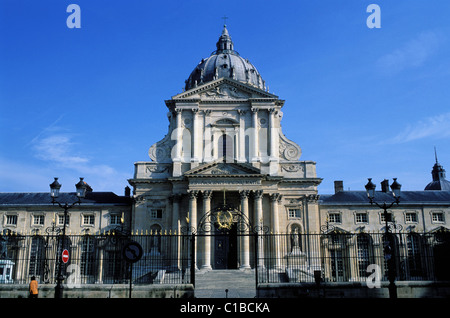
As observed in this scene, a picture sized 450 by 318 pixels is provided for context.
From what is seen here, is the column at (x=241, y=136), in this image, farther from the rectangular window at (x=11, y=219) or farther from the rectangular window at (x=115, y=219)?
the rectangular window at (x=11, y=219)

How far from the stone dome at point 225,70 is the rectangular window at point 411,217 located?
2488 cm

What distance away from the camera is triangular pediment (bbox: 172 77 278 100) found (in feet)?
155

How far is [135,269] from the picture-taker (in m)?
39.0

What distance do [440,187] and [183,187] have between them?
129 feet

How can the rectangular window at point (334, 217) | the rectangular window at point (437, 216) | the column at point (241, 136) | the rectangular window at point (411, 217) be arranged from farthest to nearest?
the rectangular window at point (437, 216), the rectangular window at point (411, 217), the rectangular window at point (334, 217), the column at point (241, 136)

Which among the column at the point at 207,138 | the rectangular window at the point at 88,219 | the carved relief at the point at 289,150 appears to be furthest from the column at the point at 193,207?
the rectangular window at the point at 88,219

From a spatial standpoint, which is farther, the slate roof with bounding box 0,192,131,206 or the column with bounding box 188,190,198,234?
the slate roof with bounding box 0,192,131,206

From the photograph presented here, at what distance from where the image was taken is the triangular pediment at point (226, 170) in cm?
4278

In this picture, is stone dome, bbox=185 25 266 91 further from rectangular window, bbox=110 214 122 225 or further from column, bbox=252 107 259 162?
rectangular window, bbox=110 214 122 225

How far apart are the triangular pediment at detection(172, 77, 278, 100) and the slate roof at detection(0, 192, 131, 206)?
13928 mm

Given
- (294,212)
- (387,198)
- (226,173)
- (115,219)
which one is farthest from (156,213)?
(387,198)

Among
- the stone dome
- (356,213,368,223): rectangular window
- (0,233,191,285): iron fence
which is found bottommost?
(0,233,191,285): iron fence

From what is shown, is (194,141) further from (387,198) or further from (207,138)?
(387,198)

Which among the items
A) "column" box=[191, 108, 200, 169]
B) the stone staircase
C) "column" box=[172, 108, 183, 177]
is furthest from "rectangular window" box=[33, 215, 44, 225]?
the stone staircase
